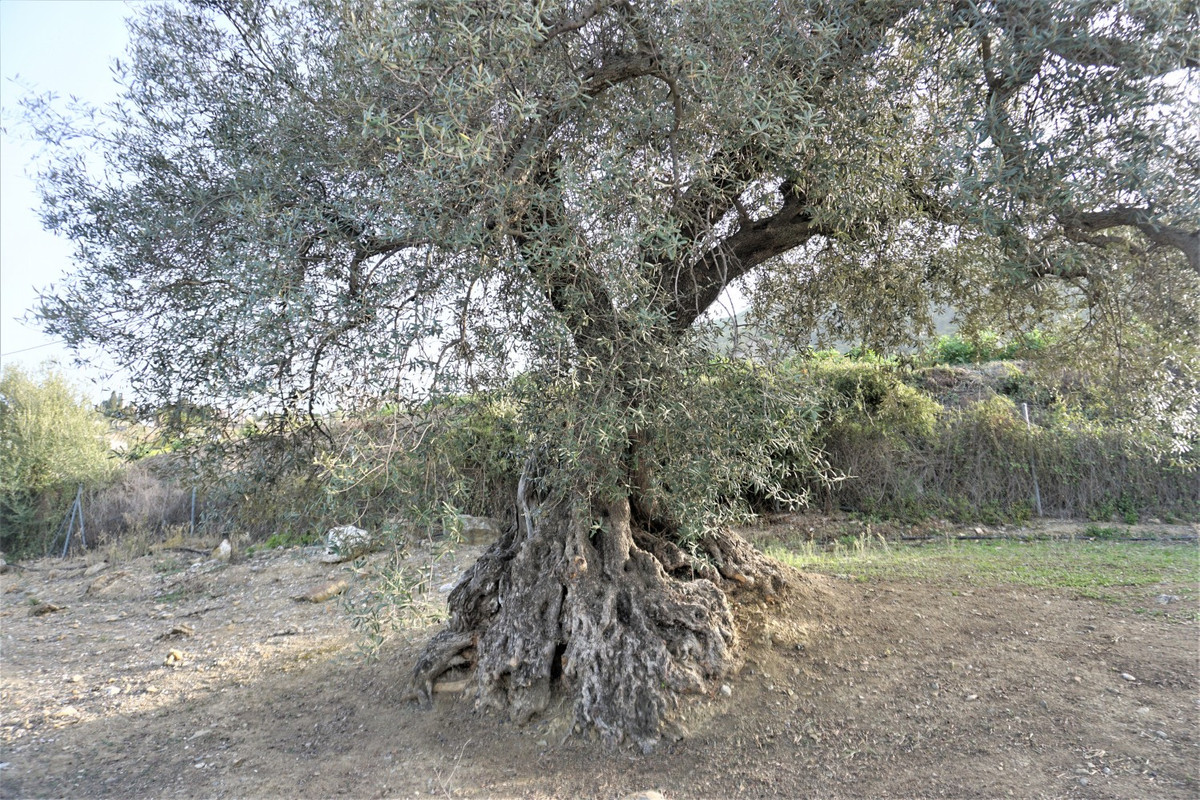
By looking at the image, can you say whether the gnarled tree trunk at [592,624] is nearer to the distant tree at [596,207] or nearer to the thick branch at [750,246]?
the distant tree at [596,207]

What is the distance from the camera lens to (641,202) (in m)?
3.54

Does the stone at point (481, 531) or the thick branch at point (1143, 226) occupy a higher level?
the thick branch at point (1143, 226)

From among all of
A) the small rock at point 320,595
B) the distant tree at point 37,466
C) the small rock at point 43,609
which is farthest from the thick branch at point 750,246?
the distant tree at point 37,466

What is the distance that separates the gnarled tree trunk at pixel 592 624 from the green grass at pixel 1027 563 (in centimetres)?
268

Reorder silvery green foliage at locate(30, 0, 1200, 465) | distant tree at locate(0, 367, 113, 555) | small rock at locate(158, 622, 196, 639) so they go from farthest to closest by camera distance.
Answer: distant tree at locate(0, 367, 113, 555)
small rock at locate(158, 622, 196, 639)
silvery green foliage at locate(30, 0, 1200, 465)

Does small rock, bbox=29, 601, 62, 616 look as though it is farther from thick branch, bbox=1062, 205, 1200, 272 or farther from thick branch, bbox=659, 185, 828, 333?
thick branch, bbox=1062, 205, 1200, 272

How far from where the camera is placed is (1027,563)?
7.64 meters

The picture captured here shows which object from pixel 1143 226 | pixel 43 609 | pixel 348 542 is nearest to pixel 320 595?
pixel 43 609

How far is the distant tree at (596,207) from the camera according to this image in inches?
139

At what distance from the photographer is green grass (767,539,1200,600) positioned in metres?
6.61

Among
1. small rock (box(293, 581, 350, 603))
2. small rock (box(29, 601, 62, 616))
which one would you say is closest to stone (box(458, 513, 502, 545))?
small rock (box(293, 581, 350, 603))

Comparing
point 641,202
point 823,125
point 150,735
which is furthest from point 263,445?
point 823,125

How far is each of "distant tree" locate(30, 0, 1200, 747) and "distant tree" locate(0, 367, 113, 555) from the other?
12.8 meters

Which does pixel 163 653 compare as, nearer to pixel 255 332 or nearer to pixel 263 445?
pixel 263 445
